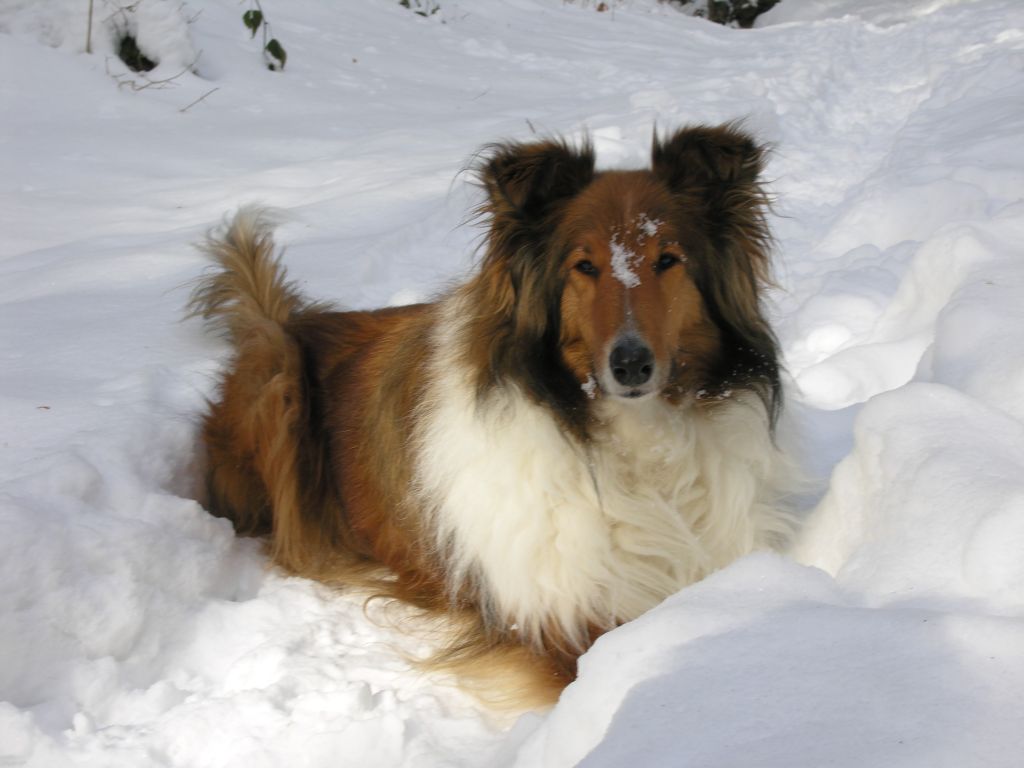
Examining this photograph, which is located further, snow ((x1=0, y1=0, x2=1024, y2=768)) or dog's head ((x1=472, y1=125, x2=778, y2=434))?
dog's head ((x1=472, y1=125, x2=778, y2=434))

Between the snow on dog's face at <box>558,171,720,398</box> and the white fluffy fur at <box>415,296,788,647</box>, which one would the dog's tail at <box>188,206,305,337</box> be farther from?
the snow on dog's face at <box>558,171,720,398</box>

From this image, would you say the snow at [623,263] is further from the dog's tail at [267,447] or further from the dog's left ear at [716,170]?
the dog's tail at [267,447]

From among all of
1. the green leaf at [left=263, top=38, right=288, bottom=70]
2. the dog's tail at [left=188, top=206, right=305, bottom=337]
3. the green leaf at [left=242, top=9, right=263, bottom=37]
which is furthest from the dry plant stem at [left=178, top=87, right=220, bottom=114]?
the dog's tail at [left=188, top=206, right=305, bottom=337]

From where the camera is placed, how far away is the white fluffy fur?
274cm

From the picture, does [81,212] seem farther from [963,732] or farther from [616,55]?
[616,55]

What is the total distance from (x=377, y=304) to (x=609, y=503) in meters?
2.41

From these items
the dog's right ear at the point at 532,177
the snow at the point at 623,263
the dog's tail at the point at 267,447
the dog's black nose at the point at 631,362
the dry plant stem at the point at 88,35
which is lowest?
the dog's tail at the point at 267,447

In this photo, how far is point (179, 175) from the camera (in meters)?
6.55

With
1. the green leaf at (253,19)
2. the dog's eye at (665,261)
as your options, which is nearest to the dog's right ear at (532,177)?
the dog's eye at (665,261)

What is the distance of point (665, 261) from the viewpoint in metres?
2.69

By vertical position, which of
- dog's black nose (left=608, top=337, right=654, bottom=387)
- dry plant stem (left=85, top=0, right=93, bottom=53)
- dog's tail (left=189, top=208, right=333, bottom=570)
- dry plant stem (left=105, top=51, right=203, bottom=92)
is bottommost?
dog's tail (left=189, top=208, right=333, bottom=570)

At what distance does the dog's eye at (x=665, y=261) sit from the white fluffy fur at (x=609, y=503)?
0.38 metres

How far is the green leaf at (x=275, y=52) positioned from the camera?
28.5 feet

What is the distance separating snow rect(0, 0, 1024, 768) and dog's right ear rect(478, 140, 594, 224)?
42.8 inches
